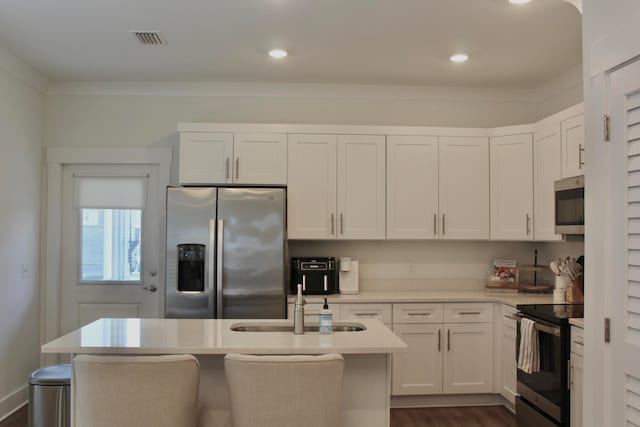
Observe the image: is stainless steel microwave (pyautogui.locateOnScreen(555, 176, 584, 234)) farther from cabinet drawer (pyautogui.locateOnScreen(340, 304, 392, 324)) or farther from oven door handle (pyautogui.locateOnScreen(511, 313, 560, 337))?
cabinet drawer (pyautogui.locateOnScreen(340, 304, 392, 324))

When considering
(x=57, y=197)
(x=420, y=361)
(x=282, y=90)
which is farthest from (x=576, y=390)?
(x=57, y=197)

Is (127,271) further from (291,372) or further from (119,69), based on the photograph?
(291,372)

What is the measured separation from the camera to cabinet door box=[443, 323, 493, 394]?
429 cm

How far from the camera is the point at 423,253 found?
490cm

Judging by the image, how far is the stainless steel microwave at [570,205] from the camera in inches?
135

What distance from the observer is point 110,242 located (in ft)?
15.7

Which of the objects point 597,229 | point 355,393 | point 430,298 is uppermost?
point 597,229

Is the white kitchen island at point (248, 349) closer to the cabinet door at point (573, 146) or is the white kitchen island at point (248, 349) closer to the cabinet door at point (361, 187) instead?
the cabinet door at point (361, 187)

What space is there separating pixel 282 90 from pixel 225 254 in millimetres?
1640

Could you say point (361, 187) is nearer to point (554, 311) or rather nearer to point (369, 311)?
point (369, 311)

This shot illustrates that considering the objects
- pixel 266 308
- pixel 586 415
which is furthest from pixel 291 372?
pixel 266 308

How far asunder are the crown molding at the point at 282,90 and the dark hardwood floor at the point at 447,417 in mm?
2707

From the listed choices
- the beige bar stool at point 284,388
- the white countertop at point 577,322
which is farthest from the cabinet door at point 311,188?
the beige bar stool at point 284,388

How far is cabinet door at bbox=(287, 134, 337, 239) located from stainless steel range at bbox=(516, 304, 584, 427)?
5.47ft
